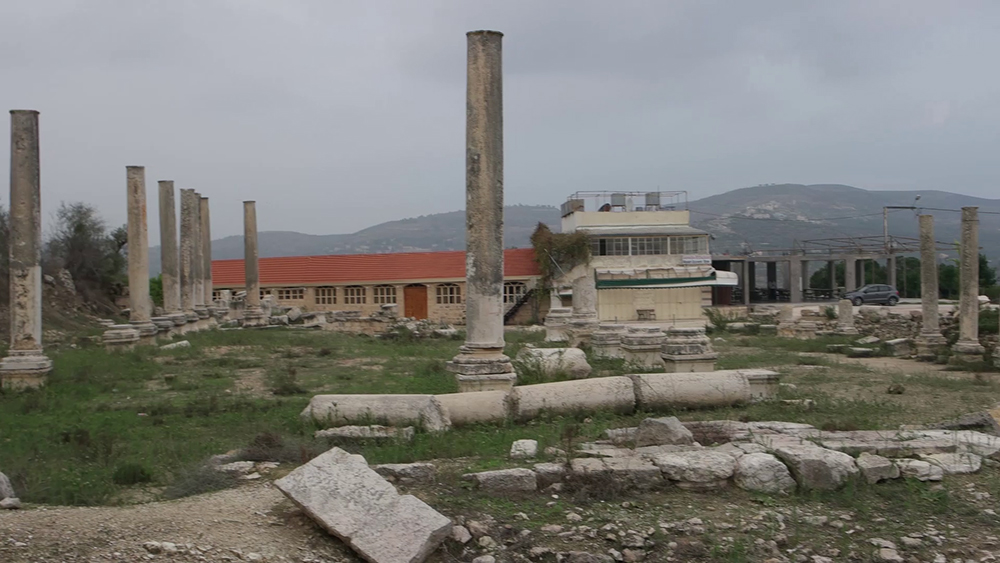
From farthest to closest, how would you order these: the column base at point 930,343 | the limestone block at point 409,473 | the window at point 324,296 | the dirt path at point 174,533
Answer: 1. the window at point 324,296
2. the column base at point 930,343
3. the limestone block at point 409,473
4. the dirt path at point 174,533

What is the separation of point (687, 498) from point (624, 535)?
0.96 m

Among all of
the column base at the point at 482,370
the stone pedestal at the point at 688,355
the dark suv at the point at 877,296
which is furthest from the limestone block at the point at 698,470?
the dark suv at the point at 877,296

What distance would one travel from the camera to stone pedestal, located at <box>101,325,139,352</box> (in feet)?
63.6

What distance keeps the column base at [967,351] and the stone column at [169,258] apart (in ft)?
64.3

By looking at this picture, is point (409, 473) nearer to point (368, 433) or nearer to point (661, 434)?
point (368, 433)

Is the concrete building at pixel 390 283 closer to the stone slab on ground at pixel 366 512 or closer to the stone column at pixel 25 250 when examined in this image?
the stone column at pixel 25 250

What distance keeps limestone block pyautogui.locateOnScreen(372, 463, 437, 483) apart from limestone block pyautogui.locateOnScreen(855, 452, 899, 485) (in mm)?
3767

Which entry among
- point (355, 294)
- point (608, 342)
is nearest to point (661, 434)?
point (608, 342)

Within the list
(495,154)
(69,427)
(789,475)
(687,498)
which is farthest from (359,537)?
(495,154)

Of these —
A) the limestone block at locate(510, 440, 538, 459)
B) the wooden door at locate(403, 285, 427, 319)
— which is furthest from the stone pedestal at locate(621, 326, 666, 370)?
the wooden door at locate(403, 285, 427, 319)

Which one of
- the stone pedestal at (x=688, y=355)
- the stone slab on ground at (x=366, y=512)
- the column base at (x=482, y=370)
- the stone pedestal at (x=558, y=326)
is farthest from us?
the stone pedestal at (x=558, y=326)

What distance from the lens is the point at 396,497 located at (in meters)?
6.52

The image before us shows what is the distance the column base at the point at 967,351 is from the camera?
19922 mm

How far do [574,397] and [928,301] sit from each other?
52.5 feet
